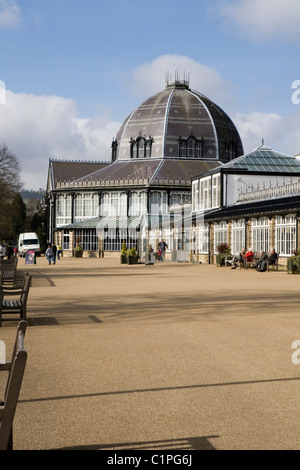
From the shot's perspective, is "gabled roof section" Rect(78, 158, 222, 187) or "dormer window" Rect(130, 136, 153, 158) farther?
"dormer window" Rect(130, 136, 153, 158)

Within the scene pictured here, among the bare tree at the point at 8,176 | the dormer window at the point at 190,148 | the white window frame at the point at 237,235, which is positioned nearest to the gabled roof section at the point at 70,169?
→ the dormer window at the point at 190,148

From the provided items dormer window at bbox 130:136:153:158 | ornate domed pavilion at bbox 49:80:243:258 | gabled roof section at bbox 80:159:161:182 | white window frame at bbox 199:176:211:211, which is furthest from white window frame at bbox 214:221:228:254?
dormer window at bbox 130:136:153:158

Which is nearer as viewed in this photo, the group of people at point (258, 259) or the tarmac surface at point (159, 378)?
the tarmac surface at point (159, 378)

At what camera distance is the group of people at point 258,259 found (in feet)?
113

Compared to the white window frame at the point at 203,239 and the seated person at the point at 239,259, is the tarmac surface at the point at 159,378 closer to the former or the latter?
the seated person at the point at 239,259

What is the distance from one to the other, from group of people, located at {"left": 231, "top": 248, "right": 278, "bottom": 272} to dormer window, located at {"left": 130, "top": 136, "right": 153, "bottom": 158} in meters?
46.7

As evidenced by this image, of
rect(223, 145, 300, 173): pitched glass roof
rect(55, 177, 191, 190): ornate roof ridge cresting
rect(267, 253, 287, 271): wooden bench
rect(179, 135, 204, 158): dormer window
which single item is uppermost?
rect(179, 135, 204, 158): dormer window

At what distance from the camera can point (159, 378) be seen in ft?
25.6

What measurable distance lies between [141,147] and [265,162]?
3527cm

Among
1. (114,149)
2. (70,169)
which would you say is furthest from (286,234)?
(70,169)

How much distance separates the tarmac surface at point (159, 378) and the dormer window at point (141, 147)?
7070 centimetres

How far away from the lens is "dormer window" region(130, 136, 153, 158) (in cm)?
8525

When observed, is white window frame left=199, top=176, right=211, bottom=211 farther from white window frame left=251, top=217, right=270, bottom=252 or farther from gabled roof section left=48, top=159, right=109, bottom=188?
gabled roof section left=48, top=159, right=109, bottom=188

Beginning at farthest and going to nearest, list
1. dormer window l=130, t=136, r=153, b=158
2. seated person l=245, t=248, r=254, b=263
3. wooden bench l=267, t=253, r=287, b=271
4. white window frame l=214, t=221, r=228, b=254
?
dormer window l=130, t=136, r=153, b=158, white window frame l=214, t=221, r=228, b=254, seated person l=245, t=248, r=254, b=263, wooden bench l=267, t=253, r=287, b=271
